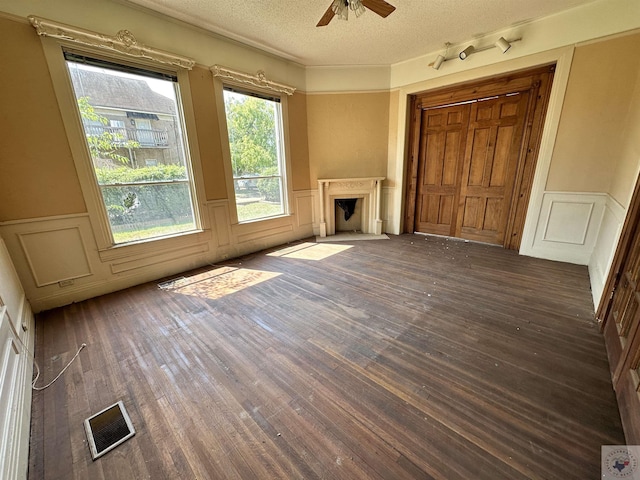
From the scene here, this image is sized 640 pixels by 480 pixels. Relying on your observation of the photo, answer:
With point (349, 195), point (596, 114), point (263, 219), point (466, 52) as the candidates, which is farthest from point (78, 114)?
point (596, 114)

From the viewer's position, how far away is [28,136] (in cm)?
234

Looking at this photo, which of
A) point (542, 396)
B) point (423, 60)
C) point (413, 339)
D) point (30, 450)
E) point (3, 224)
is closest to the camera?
point (30, 450)

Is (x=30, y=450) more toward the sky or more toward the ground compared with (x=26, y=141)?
more toward the ground

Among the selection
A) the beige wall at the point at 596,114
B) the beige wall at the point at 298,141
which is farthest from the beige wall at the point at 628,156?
the beige wall at the point at 298,141

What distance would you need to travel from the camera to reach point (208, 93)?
3.38 meters

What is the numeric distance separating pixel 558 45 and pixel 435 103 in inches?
62.2

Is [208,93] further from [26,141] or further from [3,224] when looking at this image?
[3,224]

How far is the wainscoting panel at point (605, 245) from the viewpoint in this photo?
2.35 meters

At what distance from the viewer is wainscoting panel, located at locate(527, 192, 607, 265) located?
3.17m

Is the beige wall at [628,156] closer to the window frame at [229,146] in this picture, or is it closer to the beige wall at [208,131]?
the window frame at [229,146]

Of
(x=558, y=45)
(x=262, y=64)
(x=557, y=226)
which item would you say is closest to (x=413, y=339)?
(x=557, y=226)

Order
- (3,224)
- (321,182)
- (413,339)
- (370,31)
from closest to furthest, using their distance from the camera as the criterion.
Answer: (413,339)
(3,224)
(370,31)
(321,182)

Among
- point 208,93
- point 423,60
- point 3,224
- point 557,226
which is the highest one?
point 423,60

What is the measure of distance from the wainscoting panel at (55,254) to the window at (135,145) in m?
0.33
